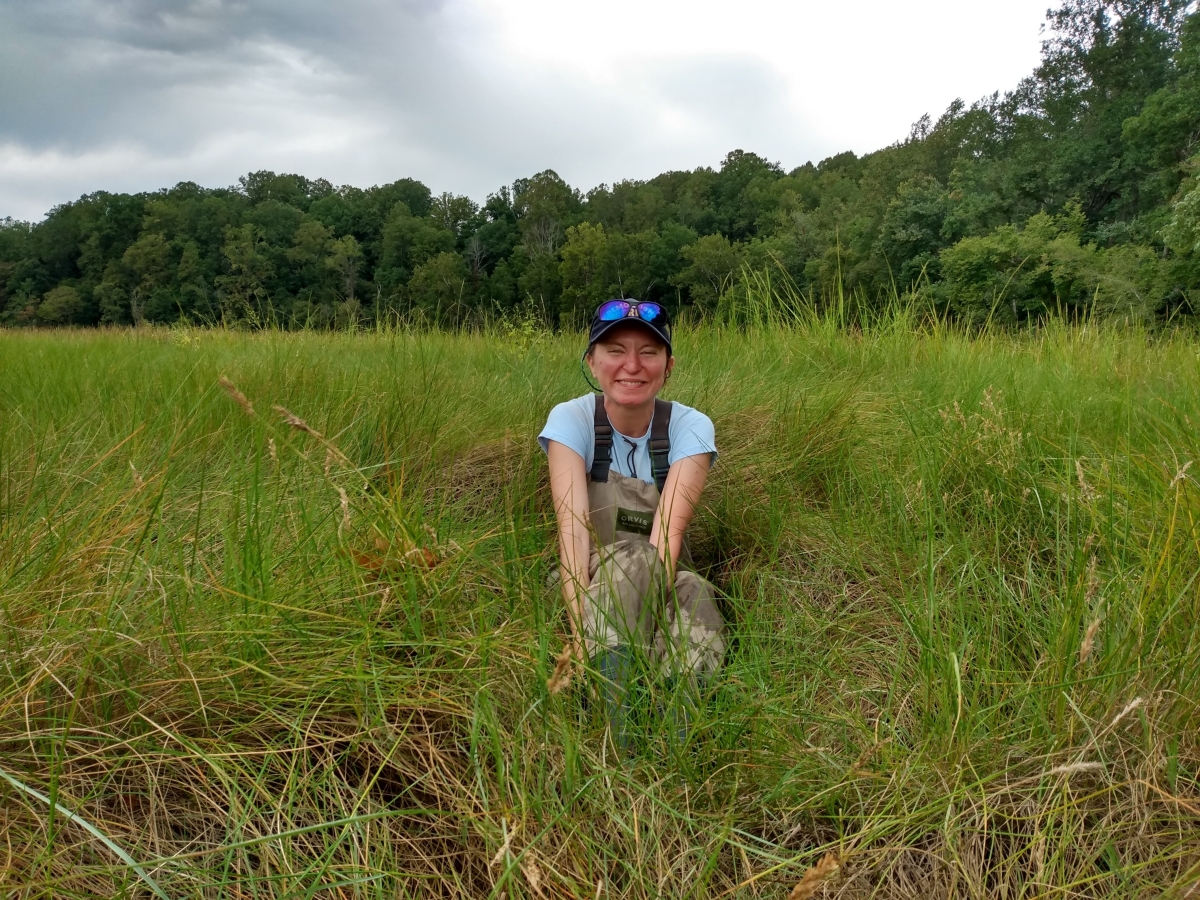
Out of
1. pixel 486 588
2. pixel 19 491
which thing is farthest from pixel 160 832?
pixel 19 491

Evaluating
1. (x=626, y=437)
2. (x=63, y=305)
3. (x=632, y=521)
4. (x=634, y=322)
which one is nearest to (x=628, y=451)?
(x=626, y=437)

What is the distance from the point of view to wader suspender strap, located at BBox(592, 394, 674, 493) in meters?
2.46

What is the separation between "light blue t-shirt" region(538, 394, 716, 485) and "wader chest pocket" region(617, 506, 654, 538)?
14 centimetres

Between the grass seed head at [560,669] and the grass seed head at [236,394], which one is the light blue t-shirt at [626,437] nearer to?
the grass seed head at [236,394]

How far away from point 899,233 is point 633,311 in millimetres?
28111

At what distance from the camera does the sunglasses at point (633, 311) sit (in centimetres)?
239

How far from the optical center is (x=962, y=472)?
2.44 meters

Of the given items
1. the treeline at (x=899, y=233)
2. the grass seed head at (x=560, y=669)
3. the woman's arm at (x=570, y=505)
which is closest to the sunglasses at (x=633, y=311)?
the woman's arm at (x=570, y=505)

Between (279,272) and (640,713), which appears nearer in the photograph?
(640,713)

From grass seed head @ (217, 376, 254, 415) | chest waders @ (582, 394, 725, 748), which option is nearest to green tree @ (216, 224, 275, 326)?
chest waders @ (582, 394, 725, 748)

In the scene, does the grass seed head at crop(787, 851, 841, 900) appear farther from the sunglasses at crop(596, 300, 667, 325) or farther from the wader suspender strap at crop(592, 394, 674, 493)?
the sunglasses at crop(596, 300, 667, 325)

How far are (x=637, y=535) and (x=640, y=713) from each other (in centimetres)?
89

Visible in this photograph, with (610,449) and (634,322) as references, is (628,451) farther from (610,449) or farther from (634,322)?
(634,322)

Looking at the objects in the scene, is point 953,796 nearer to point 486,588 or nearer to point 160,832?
point 486,588
